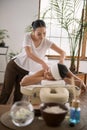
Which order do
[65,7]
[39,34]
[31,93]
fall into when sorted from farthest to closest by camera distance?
[65,7], [39,34], [31,93]

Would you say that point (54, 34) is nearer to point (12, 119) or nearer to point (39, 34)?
point (39, 34)

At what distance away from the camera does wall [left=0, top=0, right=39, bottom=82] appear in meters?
4.15

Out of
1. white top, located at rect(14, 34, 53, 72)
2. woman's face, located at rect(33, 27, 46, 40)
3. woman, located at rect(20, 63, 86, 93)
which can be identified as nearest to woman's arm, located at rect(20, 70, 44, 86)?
woman, located at rect(20, 63, 86, 93)

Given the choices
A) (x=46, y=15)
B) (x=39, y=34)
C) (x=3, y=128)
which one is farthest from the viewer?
(x=46, y=15)

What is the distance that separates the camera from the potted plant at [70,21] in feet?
12.4

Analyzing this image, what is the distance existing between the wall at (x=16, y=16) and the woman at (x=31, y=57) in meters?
1.40

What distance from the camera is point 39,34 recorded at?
243 centimetres

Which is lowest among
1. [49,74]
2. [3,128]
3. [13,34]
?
[3,128]

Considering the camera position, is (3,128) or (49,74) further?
(49,74)

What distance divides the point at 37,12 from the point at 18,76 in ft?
5.92

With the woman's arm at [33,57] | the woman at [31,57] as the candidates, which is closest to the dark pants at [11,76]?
the woman at [31,57]

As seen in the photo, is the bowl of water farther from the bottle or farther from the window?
the window

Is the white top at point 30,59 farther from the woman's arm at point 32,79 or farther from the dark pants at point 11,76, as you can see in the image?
the woman's arm at point 32,79

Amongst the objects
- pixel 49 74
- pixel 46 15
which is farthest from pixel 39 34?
pixel 46 15
